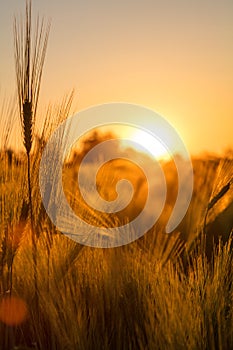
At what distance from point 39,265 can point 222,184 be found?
741mm

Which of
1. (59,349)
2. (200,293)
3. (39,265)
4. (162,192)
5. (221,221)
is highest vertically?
(162,192)

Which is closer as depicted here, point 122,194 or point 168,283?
point 168,283

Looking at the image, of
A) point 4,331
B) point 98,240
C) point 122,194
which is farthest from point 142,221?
point 4,331

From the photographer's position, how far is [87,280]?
2.27 m

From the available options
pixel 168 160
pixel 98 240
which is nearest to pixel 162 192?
pixel 168 160

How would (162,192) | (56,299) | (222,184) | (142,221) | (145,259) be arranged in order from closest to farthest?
(56,299) → (145,259) → (222,184) → (142,221) → (162,192)

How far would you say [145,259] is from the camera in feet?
7.18

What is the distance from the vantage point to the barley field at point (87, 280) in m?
1.94

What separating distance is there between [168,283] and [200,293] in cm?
14

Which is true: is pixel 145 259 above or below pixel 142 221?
below

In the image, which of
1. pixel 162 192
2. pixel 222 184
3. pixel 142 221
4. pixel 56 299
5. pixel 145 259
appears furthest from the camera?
pixel 162 192

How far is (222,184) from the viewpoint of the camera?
2.48 meters

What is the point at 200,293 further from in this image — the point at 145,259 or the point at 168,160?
the point at 168,160

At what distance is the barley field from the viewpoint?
1940 mm
